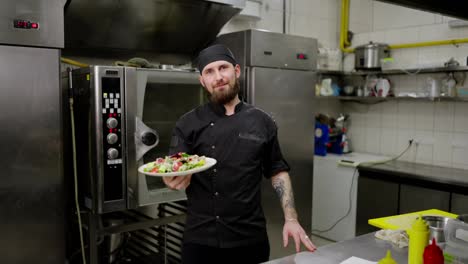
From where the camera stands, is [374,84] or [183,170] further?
[374,84]

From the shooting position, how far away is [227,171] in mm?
2002

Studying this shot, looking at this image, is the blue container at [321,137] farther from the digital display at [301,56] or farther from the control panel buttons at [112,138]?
the control panel buttons at [112,138]

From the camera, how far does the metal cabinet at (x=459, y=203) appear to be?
3293 mm

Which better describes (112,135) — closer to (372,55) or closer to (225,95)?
(225,95)

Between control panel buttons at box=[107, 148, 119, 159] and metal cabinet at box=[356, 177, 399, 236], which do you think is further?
metal cabinet at box=[356, 177, 399, 236]

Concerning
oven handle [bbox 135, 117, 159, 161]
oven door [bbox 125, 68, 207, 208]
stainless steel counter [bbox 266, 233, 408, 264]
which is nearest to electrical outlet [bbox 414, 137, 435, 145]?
oven door [bbox 125, 68, 207, 208]

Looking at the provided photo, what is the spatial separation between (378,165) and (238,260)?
252cm

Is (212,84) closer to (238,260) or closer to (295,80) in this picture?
(238,260)

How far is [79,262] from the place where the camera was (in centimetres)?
296

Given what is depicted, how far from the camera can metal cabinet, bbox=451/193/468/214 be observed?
3293mm

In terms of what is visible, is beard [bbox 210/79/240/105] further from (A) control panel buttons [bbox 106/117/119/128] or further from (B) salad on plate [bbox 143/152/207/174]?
(A) control panel buttons [bbox 106/117/119/128]

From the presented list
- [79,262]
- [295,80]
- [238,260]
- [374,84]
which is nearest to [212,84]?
[238,260]

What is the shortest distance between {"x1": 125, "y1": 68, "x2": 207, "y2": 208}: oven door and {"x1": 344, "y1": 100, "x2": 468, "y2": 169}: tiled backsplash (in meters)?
2.50

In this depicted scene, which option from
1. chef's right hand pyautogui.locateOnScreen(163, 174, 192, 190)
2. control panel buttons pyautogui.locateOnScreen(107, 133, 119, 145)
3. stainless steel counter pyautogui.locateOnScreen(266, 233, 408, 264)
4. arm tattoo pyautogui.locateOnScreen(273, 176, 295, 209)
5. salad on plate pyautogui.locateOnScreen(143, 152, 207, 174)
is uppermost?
control panel buttons pyautogui.locateOnScreen(107, 133, 119, 145)
